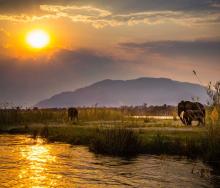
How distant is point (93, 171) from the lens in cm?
1717

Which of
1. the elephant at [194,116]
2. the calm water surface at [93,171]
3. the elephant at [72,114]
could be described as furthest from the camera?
the elephant at [72,114]

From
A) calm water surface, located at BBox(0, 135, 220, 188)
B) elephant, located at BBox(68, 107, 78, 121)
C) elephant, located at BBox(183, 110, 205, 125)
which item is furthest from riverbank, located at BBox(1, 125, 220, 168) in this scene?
elephant, located at BBox(68, 107, 78, 121)

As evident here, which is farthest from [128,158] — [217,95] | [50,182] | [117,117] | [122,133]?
[117,117]

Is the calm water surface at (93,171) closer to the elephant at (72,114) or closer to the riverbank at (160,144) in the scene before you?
the riverbank at (160,144)

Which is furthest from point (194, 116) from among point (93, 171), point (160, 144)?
point (93, 171)

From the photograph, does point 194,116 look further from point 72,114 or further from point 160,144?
point 72,114

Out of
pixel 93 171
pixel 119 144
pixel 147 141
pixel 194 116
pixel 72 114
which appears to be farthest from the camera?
pixel 72 114

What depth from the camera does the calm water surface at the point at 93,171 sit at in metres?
15.0

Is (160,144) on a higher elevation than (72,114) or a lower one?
lower

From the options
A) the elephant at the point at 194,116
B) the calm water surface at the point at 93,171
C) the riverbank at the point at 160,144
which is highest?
the elephant at the point at 194,116

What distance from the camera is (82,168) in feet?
58.4

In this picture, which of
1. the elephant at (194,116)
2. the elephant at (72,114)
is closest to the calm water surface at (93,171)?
the elephant at (194,116)

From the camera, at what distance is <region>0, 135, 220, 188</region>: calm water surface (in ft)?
49.1

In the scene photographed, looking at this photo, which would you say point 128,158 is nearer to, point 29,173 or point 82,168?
point 82,168
